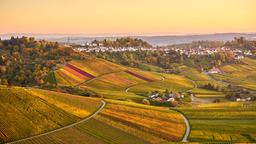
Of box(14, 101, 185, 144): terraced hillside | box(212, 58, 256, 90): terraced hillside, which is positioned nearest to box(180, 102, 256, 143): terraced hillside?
box(14, 101, 185, 144): terraced hillside

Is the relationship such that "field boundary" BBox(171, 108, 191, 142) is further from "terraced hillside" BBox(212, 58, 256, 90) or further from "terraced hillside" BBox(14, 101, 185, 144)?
"terraced hillside" BBox(212, 58, 256, 90)

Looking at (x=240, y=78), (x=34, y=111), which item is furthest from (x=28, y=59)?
(x=240, y=78)

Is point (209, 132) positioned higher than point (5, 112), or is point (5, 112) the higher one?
point (5, 112)

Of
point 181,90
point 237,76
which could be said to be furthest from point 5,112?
point 237,76

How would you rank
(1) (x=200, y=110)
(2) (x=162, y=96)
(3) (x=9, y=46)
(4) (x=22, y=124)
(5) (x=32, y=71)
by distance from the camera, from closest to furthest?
1. (4) (x=22, y=124)
2. (1) (x=200, y=110)
3. (2) (x=162, y=96)
4. (5) (x=32, y=71)
5. (3) (x=9, y=46)

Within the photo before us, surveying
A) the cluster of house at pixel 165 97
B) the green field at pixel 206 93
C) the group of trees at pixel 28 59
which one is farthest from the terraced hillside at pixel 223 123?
the group of trees at pixel 28 59

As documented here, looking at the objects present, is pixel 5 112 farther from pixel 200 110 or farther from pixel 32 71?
pixel 32 71
